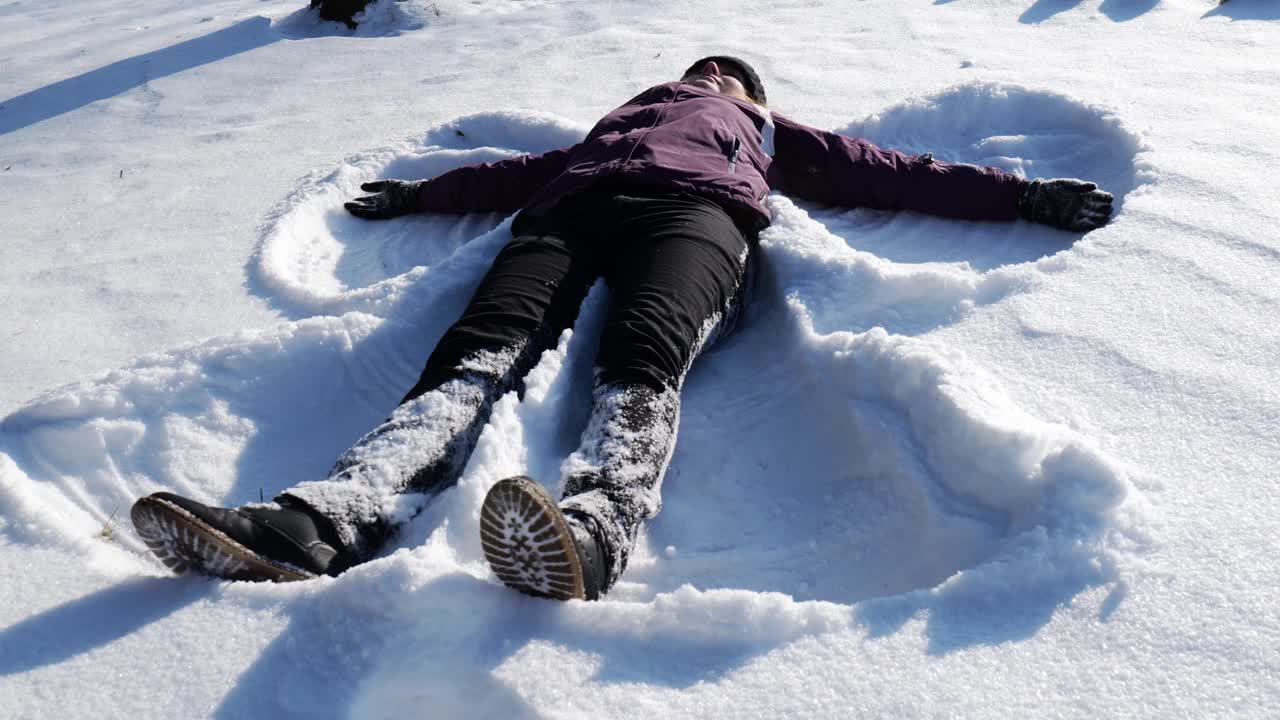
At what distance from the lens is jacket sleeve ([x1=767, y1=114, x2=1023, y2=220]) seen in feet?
9.23

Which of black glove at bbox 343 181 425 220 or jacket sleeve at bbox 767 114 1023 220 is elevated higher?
jacket sleeve at bbox 767 114 1023 220

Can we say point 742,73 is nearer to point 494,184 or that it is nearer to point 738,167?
point 738,167

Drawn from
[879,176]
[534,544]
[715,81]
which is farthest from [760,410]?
[715,81]

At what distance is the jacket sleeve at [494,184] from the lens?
115 inches

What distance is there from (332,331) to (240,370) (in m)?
0.24

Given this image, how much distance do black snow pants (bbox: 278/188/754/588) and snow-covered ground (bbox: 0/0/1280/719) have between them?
9cm

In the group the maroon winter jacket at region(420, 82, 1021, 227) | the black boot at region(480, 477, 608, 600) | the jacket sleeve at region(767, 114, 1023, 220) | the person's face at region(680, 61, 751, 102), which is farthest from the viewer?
the person's face at region(680, 61, 751, 102)

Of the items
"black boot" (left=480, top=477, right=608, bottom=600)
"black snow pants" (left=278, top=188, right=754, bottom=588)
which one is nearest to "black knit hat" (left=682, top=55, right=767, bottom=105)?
"black snow pants" (left=278, top=188, right=754, bottom=588)

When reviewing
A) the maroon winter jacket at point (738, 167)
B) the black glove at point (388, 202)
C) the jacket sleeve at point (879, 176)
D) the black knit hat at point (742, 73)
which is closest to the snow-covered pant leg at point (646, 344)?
the maroon winter jacket at point (738, 167)

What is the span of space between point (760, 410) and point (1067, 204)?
123cm

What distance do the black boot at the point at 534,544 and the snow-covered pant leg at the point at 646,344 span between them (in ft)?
0.40

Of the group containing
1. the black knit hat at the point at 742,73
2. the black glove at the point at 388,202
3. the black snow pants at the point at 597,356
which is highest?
the black knit hat at the point at 742,73

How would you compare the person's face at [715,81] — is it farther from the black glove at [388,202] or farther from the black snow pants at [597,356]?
the black glove at [388,202]

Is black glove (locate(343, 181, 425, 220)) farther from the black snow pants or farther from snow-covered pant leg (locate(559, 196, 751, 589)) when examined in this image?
snow-covered pant leg (locate(559, 196, 751, 589))
